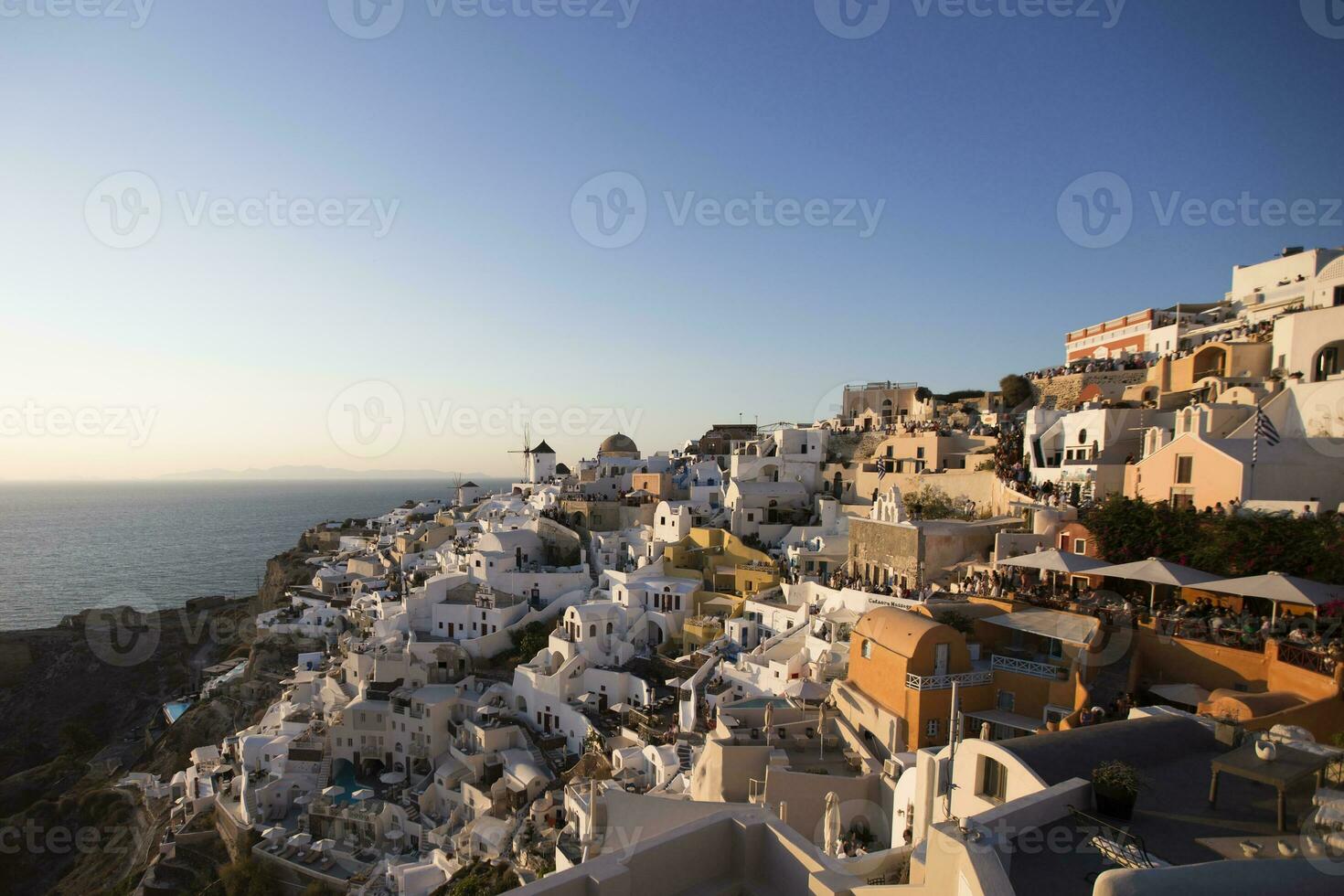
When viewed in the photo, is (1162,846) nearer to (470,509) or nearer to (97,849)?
(97,849)

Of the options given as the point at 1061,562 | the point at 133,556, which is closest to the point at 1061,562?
the point at 1061,562

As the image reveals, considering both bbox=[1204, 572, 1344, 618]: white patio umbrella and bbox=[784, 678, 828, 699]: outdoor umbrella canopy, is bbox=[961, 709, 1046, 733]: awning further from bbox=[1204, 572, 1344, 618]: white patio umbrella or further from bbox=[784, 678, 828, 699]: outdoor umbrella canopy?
bbox=[1204, 572, 1344, 618]: white patio umbrella

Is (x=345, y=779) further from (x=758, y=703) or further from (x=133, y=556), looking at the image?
(x=133, y=556)

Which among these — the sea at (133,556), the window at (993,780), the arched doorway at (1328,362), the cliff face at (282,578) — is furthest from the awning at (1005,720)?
the sea at (133,556)

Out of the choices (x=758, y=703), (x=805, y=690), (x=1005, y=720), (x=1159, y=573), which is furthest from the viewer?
(x=758, y=703)

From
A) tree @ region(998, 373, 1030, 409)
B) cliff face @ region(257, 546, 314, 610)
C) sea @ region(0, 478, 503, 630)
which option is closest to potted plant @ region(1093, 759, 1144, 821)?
tree @ region(998, 373, 1030, 409)
